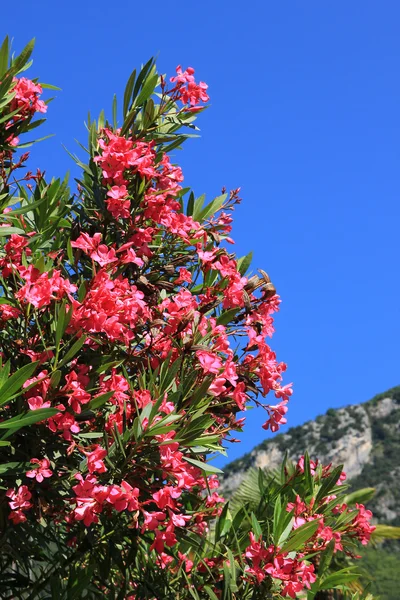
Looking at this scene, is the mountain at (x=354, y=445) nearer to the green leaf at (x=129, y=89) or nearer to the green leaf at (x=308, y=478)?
the green leaf at (x=308, y=478)

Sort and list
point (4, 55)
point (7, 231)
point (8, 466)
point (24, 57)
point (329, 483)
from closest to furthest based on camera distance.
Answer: point (8, 466) → point (7, 231) → point (4, 55) → point (24, 57) → point (329, 483)

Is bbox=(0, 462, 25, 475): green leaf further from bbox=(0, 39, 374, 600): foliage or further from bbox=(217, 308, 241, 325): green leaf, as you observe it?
bbox=(217, 308, 241, 325): green leaf

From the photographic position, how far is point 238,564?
3.53 metres

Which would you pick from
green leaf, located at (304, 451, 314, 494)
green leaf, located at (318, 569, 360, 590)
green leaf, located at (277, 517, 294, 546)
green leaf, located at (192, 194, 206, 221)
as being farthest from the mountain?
green leaf, located at (277, 517, 294, 546)

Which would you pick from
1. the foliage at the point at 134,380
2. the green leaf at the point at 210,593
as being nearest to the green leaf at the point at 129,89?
the foliage at the point at 134,380

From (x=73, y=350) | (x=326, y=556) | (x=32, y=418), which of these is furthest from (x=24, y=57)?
(x=326, y=556)

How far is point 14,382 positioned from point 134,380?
2.42ft

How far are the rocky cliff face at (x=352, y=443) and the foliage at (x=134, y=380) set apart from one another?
157ft

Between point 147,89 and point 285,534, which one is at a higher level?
point 147,89

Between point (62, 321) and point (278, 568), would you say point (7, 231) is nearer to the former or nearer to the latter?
point (62, 321)

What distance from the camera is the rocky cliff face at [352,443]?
54094mm

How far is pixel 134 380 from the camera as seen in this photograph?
3.30 meters

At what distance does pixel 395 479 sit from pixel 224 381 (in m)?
49.1

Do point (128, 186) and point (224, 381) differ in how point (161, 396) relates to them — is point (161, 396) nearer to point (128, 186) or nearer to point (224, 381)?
point (224, 381)
